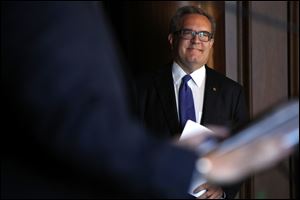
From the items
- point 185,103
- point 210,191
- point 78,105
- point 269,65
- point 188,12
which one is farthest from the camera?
point 269,65

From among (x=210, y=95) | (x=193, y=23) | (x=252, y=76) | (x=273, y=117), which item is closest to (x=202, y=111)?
(x=210, y=95)

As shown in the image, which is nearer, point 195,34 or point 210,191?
point 210,191

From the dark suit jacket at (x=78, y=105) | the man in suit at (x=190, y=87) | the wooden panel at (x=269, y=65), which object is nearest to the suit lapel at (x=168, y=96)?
the man in suit at (x=190, y=87)

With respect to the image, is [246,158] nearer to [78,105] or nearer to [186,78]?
[78,105]

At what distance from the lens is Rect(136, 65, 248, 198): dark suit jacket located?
2588 mm

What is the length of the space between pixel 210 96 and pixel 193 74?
12 cm

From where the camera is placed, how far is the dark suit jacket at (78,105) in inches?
29.1

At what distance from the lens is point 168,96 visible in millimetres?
2662

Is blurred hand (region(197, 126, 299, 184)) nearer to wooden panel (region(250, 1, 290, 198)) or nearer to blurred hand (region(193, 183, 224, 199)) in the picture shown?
blurred hand (region(193, 183, 224, 199))

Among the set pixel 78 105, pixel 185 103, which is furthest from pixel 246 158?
pixel 185 103

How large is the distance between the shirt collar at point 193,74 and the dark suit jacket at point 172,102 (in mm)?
21

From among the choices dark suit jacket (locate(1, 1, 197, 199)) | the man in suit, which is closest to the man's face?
the man in suit

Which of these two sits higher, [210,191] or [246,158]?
[210,191]

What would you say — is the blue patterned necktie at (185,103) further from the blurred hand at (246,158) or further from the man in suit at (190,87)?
the blurred hand at (246,158)
